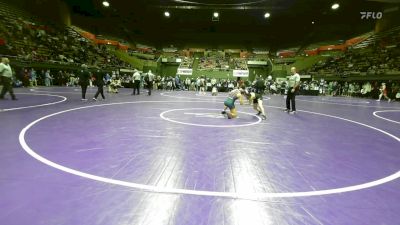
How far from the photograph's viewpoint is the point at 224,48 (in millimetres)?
48188

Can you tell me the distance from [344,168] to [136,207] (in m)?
3.00

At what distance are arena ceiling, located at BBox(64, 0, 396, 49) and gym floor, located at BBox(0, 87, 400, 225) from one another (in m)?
25.2

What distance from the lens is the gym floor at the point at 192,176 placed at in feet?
8.51

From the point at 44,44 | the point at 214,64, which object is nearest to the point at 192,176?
the point at 44,44

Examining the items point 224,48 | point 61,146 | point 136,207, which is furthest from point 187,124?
point 224,48

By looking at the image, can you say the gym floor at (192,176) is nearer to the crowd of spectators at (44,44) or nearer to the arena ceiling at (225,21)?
the crowd of spectators at (44,44)

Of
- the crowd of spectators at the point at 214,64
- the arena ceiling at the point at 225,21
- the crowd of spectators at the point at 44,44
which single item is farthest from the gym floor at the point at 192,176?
the crowd of spectators at the point at 214,64

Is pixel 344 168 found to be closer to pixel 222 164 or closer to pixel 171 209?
pixel 222 164

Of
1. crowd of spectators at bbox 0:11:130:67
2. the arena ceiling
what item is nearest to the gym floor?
crowd of spectators at bbox 0:11:130:67

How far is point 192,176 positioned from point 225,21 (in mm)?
40356

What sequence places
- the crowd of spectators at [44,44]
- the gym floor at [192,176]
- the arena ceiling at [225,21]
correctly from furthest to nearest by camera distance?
the arena ceiling at [225,21]
the crowd of spectators at [44,44]
the gym floor at [192,176]

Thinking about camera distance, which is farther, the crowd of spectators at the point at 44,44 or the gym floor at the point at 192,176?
the crowd of spectators at the point at 44,44

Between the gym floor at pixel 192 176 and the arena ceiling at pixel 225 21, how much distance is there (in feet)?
82.6

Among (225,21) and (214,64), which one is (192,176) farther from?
(225,21)
